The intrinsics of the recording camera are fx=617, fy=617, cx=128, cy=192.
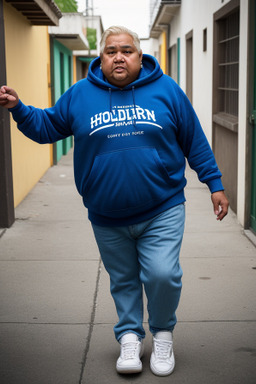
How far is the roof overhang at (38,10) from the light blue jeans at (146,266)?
535cm

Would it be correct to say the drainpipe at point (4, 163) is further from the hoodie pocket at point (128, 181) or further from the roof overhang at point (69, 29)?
the roof overhang at point (69, 29)

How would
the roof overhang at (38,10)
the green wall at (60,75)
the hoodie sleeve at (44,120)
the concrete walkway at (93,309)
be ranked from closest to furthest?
the hoodie sleeve at (44,120), the concrete walkway at (93,309), the roof overhang at (38,10), the green wall at (60,75)

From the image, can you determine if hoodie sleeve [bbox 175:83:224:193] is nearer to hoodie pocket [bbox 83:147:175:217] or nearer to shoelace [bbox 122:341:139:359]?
hoodie pocket [bbox 83:147:175:217]

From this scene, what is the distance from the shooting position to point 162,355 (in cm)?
333

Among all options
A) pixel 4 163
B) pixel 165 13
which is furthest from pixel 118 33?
pixel 165 13

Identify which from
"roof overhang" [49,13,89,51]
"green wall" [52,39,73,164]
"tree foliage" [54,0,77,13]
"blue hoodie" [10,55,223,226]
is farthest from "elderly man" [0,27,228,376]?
"tree foliage" [54,0,77,13]

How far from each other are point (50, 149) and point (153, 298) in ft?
31.3

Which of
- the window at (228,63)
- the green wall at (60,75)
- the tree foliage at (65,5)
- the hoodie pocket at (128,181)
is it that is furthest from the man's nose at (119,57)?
the tree foliage at (65,5)

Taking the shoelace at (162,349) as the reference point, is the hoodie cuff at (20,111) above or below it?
above

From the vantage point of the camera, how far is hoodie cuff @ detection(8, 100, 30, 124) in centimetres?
323

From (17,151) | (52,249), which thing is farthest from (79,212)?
(52,249)

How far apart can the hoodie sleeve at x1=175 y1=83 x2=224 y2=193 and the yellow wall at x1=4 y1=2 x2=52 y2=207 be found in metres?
4.99

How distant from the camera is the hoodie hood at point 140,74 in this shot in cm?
311

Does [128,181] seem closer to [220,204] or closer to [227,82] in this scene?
[220,204]
